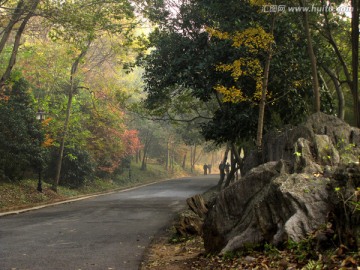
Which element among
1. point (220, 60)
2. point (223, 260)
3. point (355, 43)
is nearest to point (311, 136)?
point (223, 260)

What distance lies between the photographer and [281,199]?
6254mm

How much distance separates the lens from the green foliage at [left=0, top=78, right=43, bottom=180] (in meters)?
21.1

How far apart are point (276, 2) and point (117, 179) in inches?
1107

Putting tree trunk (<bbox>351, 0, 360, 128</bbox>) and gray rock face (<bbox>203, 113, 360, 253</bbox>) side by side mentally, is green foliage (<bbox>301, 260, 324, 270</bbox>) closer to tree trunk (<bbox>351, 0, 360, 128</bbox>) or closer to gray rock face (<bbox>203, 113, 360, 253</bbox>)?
gray rock face (<bbox>203, 113, 360, 253</bbox>)

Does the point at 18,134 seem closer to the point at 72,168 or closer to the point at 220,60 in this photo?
the point at 72,168

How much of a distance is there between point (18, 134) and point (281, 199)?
18.7m

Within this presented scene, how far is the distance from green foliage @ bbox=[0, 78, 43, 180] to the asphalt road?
5.49 meters

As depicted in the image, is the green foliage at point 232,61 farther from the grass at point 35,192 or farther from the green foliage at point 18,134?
the grass at point 35,192

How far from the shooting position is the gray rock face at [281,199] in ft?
19.3

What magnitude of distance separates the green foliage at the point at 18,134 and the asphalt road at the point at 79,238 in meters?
5.49

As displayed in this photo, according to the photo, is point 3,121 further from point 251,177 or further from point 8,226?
point 251,177

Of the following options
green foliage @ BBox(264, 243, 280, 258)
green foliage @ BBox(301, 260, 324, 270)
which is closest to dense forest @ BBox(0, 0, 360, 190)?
green foliage @ BBox(264, 243, 280, 258)

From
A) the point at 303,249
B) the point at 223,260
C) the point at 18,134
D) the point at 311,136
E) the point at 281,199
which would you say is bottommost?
the point at 223,260

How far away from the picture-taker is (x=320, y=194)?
6.09 meters
